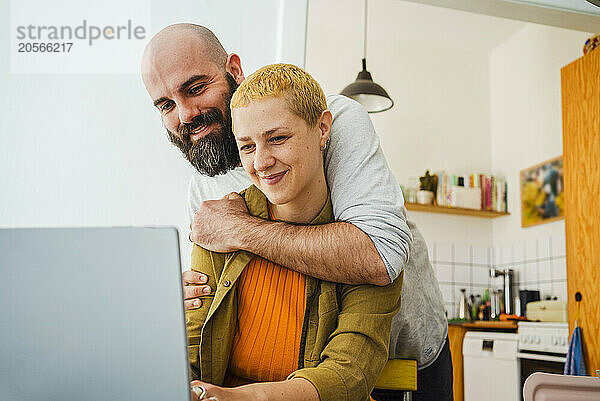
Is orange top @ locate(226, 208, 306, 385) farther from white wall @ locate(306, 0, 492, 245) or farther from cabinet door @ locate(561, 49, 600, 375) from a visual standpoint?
white wall @ locate(306, 0, 492, 245)

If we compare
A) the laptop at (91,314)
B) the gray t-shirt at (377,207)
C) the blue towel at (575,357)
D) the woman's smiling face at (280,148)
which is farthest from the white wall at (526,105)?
the laptop at (91,314)

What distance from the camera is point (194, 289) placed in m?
1.15

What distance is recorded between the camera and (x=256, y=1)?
4.81ft

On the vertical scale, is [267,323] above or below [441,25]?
below

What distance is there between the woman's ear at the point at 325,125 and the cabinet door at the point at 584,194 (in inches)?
79.7

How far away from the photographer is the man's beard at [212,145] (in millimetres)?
1308

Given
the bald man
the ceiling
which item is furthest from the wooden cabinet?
the bald man

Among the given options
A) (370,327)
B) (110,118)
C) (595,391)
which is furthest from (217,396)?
(110,118)

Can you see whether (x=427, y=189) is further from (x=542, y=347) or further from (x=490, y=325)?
(x=542, y=347)

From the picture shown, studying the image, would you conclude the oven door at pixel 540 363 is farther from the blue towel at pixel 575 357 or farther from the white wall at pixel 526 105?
the white wall at pixel 526 105

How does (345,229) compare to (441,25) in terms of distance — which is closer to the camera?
(345,229)

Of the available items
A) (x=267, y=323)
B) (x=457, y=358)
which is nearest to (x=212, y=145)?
(x=267, y=323)

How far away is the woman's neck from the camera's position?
1184mm

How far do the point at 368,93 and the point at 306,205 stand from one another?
1.94m
